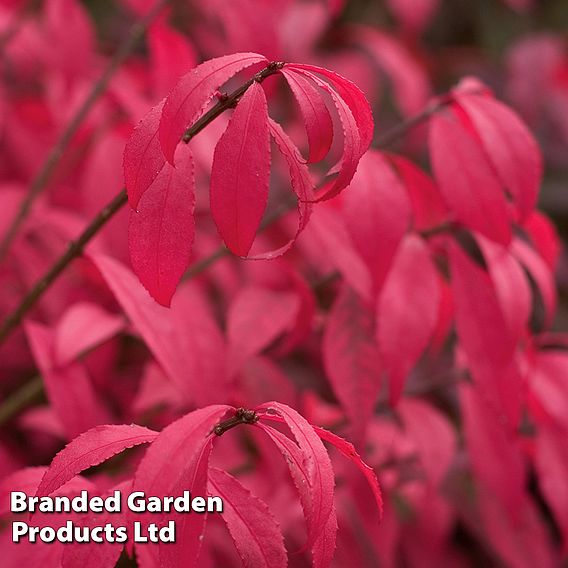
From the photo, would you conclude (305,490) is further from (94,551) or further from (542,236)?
(542,236)

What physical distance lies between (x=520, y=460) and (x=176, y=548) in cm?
47

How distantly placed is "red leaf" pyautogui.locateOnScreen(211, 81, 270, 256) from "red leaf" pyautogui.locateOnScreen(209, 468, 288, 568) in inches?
5.6

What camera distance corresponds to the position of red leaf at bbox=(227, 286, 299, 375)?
2.45 feet

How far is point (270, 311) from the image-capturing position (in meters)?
0.81

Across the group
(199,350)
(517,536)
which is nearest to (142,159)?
(199,350)

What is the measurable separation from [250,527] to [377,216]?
0.28m

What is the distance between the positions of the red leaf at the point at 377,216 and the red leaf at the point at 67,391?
0.88 ft

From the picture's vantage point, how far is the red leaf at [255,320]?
747mm

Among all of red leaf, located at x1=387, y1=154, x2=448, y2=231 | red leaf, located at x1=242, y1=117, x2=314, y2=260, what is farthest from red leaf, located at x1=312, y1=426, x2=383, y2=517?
red leaf, located at x1=387, y1=154, x2=448, y2=231

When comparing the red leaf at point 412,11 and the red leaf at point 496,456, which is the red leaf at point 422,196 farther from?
the red leaf at point 412,11

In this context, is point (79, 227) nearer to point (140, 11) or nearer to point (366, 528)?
point (140, 11)

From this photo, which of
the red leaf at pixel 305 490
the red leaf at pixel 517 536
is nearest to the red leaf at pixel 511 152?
the red leaf at pixel 305 490

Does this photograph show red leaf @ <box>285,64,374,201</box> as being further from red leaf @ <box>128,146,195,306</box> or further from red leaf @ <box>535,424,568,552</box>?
red leaf @ <box>535,424,568,552</box>

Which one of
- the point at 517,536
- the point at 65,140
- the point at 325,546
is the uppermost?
the point at 65,140
